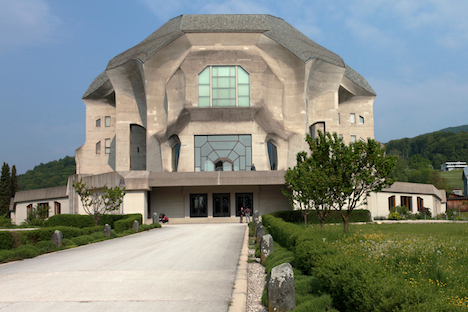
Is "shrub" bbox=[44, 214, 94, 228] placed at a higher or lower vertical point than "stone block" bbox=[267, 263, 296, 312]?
lower

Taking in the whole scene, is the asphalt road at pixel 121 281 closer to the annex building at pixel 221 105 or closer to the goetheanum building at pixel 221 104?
the annex building at pixel 221 105

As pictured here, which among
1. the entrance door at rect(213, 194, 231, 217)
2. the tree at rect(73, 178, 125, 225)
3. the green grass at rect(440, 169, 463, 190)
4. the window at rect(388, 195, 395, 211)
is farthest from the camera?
the green grass at rect(440, 169, 463, 190)

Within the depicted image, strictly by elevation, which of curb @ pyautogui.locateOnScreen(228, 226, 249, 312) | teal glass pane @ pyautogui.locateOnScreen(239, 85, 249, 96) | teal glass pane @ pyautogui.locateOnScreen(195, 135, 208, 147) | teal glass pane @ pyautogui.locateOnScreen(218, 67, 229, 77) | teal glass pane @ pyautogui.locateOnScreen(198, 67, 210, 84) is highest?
teal glass pane @ pyautogui.locateOnScreen(218, 67, 229, 77)

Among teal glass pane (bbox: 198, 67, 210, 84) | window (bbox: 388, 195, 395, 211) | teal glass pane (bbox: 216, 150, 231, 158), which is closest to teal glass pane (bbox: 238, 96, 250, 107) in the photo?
teal glass pane (bbox: 198, 67, 210, 84)

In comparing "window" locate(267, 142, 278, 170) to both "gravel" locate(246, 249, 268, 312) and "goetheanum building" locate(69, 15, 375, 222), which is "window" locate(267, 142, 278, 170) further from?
"gravel" locate(246, 249, 268, 312)

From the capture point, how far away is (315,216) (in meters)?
35.4

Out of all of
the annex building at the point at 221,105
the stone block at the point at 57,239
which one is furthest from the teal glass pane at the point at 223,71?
the stone block at the point at 57,239

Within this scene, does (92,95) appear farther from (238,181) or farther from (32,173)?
(32,173)

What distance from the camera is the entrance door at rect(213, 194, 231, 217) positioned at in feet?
139

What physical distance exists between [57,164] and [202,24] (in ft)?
384

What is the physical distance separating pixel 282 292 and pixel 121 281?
175 inches

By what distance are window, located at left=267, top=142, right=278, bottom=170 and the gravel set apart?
99.8 feet

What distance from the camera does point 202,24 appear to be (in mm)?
43688

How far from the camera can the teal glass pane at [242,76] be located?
42.5m
